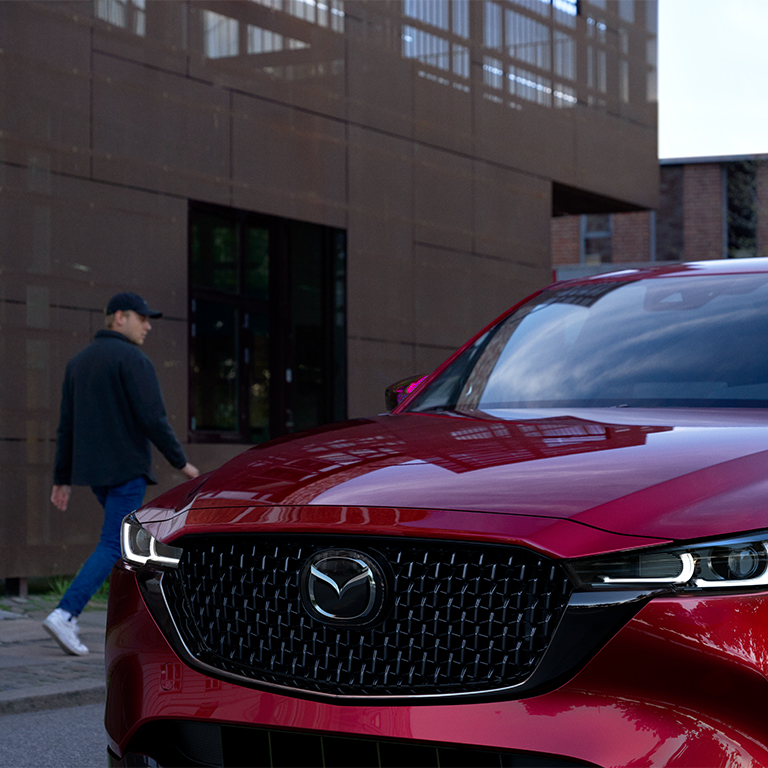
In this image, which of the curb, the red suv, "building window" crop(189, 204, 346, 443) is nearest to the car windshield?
the red suv

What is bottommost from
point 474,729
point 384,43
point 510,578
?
point 474,729

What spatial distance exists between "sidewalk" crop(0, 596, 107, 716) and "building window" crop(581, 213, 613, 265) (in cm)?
3219

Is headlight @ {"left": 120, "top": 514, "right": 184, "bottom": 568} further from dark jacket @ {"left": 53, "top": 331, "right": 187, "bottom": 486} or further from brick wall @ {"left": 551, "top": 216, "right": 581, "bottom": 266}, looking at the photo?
brick wall @ {"left": 551, "top": 216, "right": 581, "bottom": 266}

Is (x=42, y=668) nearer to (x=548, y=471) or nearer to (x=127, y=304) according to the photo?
(x=127, y=304)

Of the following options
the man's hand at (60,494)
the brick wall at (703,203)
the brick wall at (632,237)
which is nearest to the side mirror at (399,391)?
the man's hand at (60,494)

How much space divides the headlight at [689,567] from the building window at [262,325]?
361 inches

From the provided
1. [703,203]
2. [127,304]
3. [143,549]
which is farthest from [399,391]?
[703,203]

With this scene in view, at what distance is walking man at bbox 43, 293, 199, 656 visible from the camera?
648cm

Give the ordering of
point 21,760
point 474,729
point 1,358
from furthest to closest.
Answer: point 1,358
point 21,760
point 474,729

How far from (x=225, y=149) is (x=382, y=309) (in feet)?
8.90

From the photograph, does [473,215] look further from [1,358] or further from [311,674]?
[311,674]

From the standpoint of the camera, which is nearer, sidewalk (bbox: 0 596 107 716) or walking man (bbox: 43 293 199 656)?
sidewalk (bbox: 0 596 107 716)

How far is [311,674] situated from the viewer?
2328 millimetres

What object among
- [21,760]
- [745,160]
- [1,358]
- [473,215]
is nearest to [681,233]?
[745,160]
